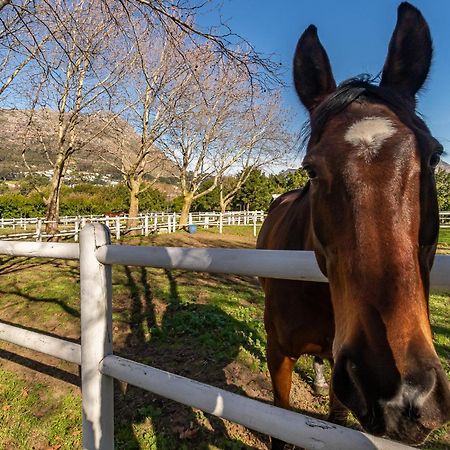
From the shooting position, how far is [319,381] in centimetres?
349

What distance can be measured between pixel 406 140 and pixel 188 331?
12.8 ft

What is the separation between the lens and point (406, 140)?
1063 millimetres

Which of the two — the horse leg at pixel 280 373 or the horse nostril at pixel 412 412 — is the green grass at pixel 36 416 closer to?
the horse leg at pixel 280 373

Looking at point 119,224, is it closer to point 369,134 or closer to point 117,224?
point 117,224

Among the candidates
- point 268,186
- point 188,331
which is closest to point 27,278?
point 188,331

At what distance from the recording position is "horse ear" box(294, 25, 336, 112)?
1.59 metres

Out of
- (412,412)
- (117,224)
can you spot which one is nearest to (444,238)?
(117,224)

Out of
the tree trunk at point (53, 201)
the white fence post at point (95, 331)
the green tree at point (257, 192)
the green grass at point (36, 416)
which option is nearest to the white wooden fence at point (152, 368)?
the white fence post at point (95, 331)

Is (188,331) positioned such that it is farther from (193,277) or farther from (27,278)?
(27,278)

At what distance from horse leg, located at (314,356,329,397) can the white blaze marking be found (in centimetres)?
287

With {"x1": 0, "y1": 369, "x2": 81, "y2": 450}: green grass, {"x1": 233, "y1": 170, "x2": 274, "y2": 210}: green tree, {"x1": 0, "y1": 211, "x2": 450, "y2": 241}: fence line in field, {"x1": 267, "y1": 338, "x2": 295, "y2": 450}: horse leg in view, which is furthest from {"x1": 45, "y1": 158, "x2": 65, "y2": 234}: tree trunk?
{"x1": 233, "y1": 170, "x2": 274, "y2": 210}: green tree

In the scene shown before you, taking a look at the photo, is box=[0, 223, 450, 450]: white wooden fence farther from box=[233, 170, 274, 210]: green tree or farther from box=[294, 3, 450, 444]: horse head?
box=[233, 170, 274, 210]: green tree

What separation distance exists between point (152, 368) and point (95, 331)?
417 mm

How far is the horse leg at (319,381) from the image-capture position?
136 inches
